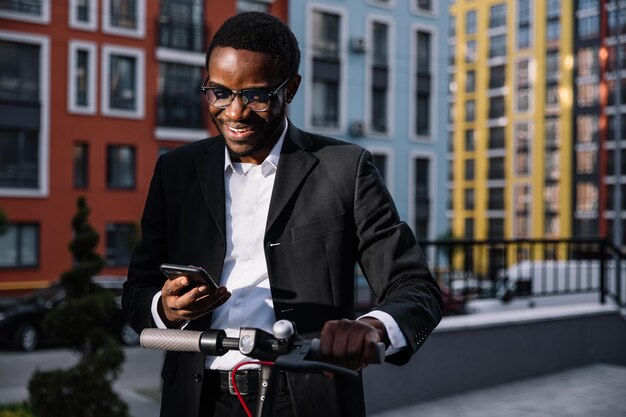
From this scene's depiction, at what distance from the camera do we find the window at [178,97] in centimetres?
2700

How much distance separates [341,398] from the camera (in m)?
1.92

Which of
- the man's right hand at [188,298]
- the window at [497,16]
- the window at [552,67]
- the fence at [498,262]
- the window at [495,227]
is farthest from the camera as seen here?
the window at [497,16]

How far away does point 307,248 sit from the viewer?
1.93m

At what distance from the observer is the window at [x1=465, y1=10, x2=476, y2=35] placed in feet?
204

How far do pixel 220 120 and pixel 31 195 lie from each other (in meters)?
24.5

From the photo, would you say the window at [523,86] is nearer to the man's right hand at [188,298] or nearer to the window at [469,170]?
the window at [469,170]

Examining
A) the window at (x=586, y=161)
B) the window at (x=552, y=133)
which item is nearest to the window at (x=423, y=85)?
the window at (x=586, y=161)

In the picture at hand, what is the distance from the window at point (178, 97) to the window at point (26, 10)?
13.7 feet

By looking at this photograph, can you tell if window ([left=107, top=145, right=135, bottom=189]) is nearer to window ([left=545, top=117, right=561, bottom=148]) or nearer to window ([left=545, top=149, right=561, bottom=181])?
window ([left=545, top=149, right=561, bottom=181])

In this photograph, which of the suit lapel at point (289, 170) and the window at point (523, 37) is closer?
the suit lapel at point (289, 170)

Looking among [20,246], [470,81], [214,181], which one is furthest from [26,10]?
[470,81]

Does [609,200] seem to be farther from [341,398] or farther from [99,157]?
[341,398]

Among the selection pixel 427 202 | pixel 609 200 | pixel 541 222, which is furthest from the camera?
pixel 541 222

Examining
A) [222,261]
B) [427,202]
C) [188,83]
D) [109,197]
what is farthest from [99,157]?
[222,261]
